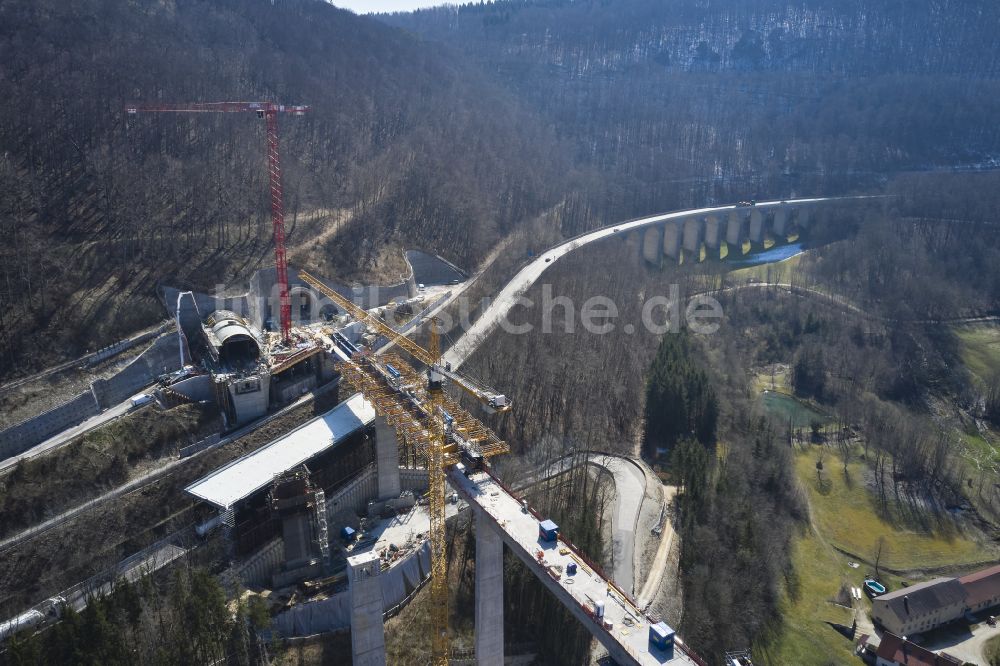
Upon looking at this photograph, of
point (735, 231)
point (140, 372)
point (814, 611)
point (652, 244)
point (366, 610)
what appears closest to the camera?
point (366, 610)

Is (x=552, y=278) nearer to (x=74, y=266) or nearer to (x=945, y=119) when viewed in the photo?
(x=74, y=266)

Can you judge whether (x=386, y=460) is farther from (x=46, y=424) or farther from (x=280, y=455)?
(x=46, y=424)

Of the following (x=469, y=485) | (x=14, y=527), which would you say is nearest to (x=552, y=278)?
(x=469, y=485)

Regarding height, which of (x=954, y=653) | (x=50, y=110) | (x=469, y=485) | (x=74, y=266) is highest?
(x=50, y=110)

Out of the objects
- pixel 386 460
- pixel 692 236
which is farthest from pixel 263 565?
pixel 692 236

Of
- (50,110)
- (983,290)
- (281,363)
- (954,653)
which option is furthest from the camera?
(983,290)

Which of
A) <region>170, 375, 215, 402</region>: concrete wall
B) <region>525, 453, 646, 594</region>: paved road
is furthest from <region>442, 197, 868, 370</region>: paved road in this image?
<region>170, 375, 215, 402</region>: concrete wall
